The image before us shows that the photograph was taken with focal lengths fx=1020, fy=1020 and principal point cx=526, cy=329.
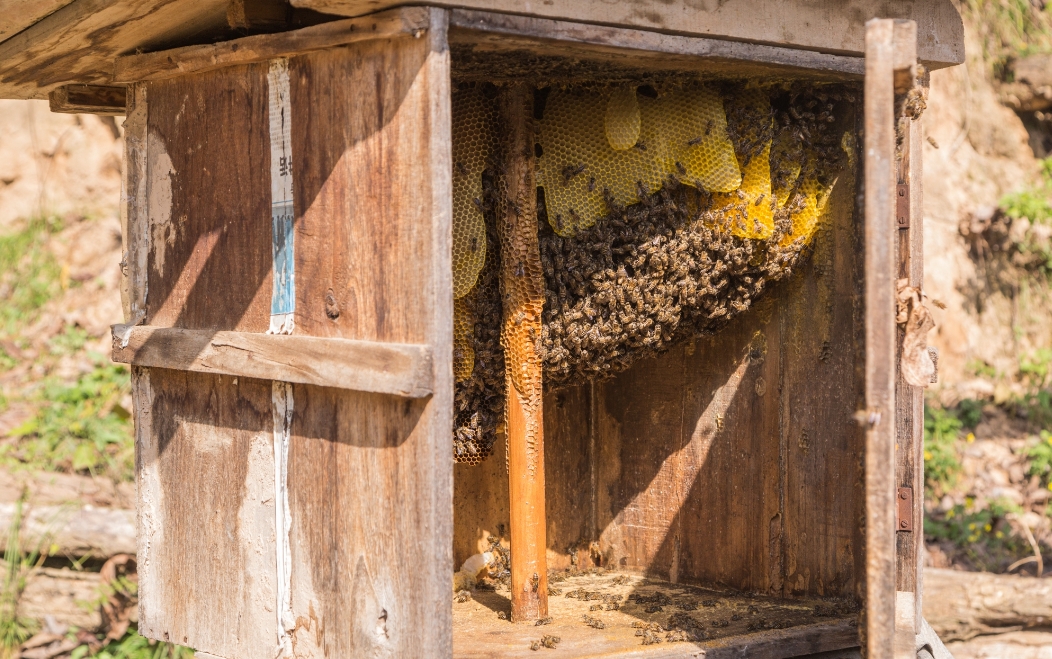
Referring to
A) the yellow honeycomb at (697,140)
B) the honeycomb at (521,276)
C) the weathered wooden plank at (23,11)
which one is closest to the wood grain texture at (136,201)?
the weathered wooden plank at (23,11)

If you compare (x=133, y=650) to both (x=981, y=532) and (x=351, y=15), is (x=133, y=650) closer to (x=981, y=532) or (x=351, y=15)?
(x=351, y=15)

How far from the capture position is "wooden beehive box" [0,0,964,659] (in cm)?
267

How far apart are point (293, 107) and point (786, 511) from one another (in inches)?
96.5

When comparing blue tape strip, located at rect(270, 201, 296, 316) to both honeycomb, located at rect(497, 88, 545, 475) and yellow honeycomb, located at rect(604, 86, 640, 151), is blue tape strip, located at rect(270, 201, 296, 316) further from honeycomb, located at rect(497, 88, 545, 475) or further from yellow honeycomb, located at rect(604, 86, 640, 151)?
yellow honeycomb, located at rect(604, 86, 640, 151)

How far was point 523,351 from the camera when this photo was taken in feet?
11.9

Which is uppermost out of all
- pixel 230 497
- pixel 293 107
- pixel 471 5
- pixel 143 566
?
pixel 471 5

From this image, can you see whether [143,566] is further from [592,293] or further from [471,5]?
[471,5]

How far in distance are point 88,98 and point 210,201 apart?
50.8 inches

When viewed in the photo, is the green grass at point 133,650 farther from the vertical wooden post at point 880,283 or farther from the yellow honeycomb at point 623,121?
the vertical wooden post at point 880,283

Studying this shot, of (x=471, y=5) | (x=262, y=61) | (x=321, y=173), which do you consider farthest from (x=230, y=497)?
(x=471, y=5)

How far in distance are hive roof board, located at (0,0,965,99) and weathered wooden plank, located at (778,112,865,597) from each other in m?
0.43

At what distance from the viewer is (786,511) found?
13.4 ft

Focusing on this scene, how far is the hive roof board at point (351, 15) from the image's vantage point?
2877mm

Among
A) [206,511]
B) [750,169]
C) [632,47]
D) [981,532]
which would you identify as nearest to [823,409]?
[750,169]
